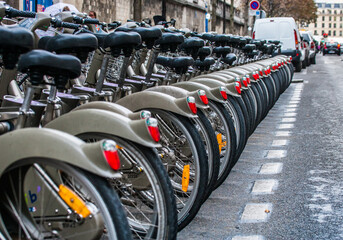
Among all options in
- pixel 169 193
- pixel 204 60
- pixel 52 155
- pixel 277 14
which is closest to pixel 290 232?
pixel 169 193

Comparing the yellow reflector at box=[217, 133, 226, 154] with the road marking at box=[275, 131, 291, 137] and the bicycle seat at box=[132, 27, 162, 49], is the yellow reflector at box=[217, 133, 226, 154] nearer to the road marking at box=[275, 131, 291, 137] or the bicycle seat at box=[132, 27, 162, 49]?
the bicycle seat at box=[132, 27, 162, 49]

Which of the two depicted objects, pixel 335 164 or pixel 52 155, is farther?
pixel 335 164

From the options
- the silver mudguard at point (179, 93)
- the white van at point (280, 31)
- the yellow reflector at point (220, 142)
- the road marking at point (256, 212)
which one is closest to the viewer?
the silver mudguard at point (179, 93)

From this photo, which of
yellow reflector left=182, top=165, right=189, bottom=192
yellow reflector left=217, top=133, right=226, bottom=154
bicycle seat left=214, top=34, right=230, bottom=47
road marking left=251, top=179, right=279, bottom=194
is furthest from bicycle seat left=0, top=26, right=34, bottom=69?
bicycle seat left=214, top=34, right=230, bottom=47

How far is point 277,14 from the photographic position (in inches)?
2640

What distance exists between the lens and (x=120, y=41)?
11.9ft

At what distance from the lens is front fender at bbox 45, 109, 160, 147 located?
2.80 metres

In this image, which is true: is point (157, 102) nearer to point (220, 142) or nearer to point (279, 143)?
point (220, 142)

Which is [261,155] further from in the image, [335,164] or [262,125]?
[262,125]

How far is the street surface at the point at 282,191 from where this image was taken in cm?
412

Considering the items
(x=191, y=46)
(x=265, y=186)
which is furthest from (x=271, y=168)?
(x=191, y=46)

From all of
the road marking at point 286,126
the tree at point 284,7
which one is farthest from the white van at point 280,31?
the tree at point 284,7

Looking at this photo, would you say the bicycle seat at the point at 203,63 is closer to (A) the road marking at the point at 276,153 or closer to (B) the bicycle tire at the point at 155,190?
(A) the road marking at the point at 276,153

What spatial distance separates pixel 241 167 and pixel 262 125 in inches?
136
